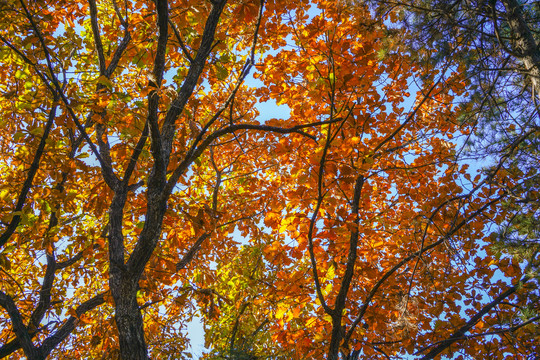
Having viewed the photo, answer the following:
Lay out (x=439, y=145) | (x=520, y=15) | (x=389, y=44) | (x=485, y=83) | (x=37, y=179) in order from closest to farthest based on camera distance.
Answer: (x=520, y=15) < (x=485, y=83) < (x=389, y=44) < (x=37, y=179) < (x=439, y=145)

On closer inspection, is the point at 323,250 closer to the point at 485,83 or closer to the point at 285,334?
the point at 285,334

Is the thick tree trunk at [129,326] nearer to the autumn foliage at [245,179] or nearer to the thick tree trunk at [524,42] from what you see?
the autumn foliage at [245,179]

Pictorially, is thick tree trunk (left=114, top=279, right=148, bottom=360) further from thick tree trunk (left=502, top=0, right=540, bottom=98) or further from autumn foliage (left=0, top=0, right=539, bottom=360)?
thick tree trunk (left=502, top=0, right=540, bottom=98)

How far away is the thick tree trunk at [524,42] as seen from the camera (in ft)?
10.4

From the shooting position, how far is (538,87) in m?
3.12

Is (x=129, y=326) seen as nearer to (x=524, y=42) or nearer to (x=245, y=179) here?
(x=245, y=179)

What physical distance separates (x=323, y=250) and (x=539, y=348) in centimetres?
392

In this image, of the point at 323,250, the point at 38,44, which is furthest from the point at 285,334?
the point at 38,44

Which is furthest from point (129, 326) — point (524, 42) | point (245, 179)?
point (524, 42)

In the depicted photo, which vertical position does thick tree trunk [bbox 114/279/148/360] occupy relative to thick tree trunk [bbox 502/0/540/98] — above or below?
below

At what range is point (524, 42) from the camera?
330 cm

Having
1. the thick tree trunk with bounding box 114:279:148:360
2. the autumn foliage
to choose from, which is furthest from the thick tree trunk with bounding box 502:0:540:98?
the thick tree trunk with bounding box 114:279:148:360

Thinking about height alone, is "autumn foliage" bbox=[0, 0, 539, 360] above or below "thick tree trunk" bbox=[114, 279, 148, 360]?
above

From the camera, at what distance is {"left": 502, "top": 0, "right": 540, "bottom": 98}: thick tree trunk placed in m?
3.16
